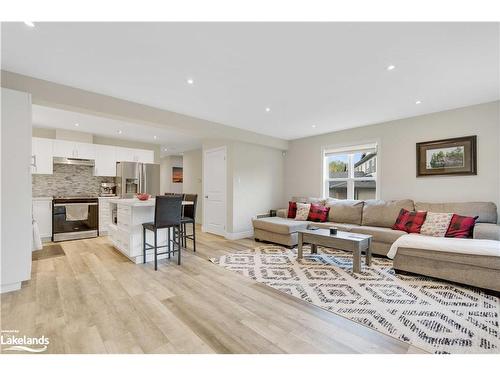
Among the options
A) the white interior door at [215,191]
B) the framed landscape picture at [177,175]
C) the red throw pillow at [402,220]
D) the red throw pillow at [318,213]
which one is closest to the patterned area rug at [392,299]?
the red throw pillow at [402,220]

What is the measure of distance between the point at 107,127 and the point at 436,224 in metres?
6.44

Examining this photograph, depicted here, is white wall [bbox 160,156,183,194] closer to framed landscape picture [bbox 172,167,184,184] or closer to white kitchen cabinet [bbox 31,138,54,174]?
framed landscape picture [bbox 172,167,184,184]

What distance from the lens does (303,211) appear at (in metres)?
5.00

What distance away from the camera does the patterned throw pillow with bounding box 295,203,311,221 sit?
495 centimetres

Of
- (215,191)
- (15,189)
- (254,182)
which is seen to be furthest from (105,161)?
(254,182)

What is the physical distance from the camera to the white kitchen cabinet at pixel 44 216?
15.3 ft

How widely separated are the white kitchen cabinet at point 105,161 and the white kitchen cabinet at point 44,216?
1.17 m

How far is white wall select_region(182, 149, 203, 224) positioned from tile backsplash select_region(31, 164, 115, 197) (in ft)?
8.11

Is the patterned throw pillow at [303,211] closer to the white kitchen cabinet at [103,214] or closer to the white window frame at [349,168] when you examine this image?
the white window frame at [349,168]

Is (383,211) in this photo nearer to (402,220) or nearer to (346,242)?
(402,220)

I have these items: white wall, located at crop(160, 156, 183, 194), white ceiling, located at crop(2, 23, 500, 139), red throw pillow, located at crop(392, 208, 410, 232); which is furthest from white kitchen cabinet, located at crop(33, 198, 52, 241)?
red throw pillow, located at crop(392, 208, 410, 232)

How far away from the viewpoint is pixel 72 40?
6.70 ft

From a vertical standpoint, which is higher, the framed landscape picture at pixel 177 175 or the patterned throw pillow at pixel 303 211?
the framed landscape picture at pixel 177 175
